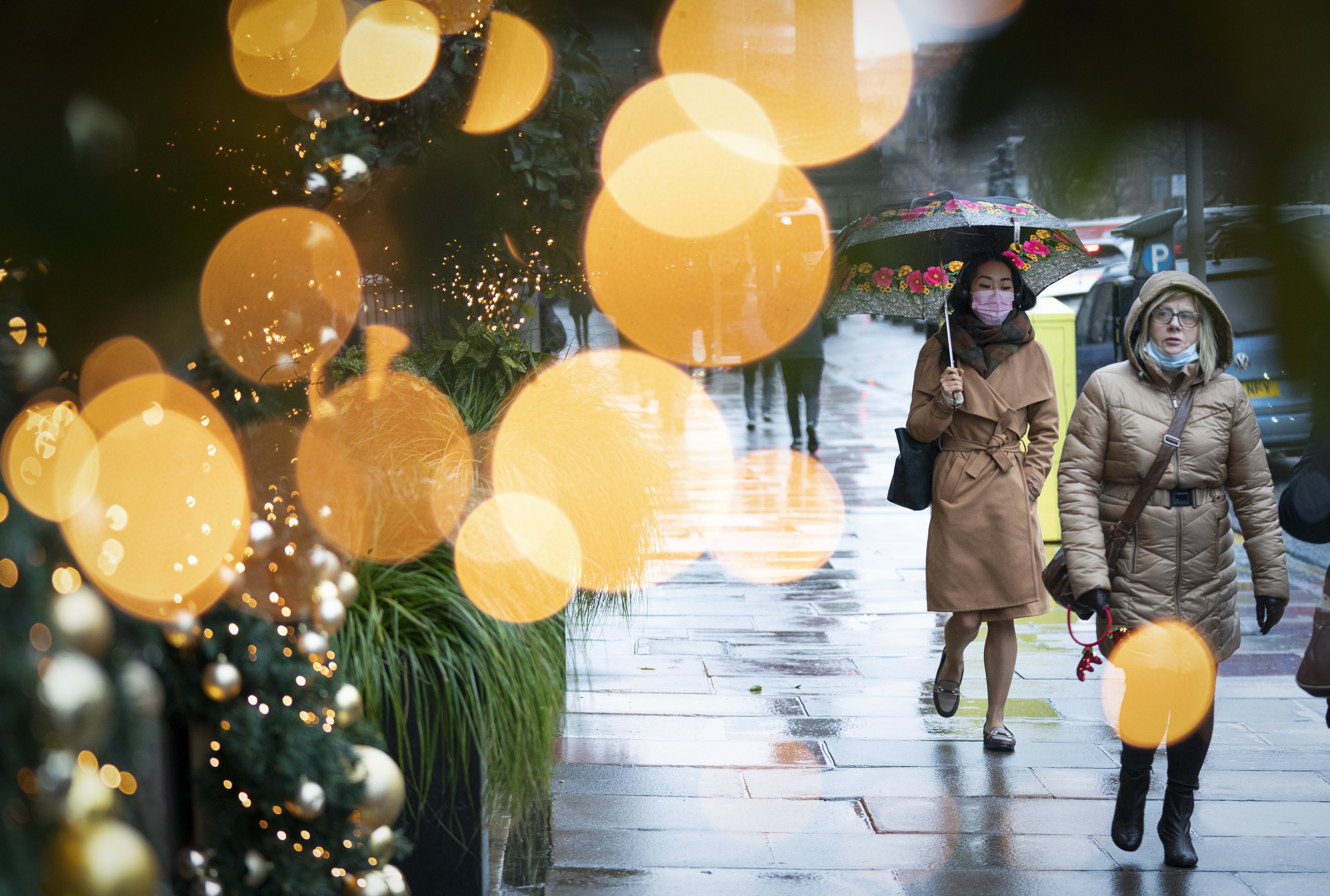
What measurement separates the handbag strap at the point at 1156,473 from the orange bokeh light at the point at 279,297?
255cm

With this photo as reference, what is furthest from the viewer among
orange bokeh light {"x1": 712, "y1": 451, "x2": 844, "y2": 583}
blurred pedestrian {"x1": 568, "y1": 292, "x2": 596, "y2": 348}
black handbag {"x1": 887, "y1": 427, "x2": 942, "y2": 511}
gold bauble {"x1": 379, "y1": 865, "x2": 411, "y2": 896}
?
orange bokeh light {"x1": 712, "y1": 451, "x2": 844, "y2": 583}

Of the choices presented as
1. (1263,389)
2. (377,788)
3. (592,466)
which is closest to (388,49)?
(377,788)

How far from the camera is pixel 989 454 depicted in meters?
4.85

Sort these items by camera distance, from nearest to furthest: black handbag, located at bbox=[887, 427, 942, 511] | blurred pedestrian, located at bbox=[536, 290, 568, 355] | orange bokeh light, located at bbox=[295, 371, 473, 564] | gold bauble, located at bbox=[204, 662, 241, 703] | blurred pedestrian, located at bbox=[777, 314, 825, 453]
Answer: gold bauble, located at bbox=[204, 662, 241, 703]
orange bokeh light, located at bbox=[295, 371, 473, 564]
black handbag, located at bbox=[887, 427, 942, 511]
blurred pedestrian, located at bbox=[536, 290, 568, 355]
blurred pedestrian, located at bbox=[777, 314, 825, 453]

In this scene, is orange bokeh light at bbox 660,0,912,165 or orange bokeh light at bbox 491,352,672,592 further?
orange bokeh light at bbox 491,352,672,592

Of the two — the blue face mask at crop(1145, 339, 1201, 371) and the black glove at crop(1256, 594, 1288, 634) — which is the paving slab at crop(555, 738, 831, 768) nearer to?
the black glove at crop(1256, 594, 1288, 634)

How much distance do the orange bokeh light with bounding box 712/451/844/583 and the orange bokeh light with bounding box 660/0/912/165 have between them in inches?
276

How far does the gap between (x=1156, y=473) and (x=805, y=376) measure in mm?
9100

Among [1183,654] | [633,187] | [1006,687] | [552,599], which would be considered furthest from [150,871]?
[633,187]

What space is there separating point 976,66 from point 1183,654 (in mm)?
3416

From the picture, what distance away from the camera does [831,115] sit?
38.3 inches

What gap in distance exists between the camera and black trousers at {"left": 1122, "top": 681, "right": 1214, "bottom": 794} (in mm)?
3898

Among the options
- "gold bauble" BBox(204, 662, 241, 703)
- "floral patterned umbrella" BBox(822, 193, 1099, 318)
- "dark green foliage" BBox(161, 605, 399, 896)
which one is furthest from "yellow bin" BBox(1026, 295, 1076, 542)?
"gold bauble" BBox(204, 662, 241, 703)

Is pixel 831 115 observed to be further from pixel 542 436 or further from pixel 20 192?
pixel 542 436
